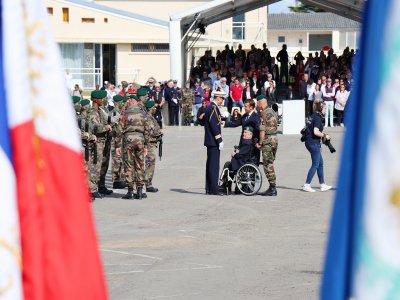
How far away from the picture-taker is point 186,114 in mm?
41000

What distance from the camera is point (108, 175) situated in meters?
24.6

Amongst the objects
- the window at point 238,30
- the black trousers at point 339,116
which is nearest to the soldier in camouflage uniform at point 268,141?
the black trousers at point 339,116

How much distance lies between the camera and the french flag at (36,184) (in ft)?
11.9

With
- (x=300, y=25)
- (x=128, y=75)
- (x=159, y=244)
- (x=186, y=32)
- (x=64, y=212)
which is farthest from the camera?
(x=300, y=25)

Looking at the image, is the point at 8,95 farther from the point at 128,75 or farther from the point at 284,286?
the point at 128,75

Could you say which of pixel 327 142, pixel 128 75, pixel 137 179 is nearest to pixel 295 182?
pixel 327 142

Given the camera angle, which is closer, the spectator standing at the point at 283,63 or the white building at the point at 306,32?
the spectator standing at the point at 283,63

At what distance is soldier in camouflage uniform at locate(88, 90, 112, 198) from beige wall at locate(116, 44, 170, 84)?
35212 mm

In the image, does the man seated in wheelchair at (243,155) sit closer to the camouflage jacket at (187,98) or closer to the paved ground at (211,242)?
the paved ground at (211,242)

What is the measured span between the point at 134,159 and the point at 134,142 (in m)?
0.44

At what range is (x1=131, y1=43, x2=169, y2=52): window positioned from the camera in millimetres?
56031

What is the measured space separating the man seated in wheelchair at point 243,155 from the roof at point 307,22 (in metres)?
87.6

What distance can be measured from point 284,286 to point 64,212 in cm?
847

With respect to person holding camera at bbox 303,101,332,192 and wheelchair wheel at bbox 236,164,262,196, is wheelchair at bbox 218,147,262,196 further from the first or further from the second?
person holding camera at bbox 303,101,332,192
